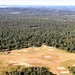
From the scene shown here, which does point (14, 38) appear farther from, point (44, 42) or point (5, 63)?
point (5, 63)

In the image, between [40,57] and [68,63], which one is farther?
[40,57]

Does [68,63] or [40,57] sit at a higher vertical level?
[40,57]

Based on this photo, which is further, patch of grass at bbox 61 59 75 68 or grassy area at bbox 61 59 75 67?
grassy area at bbox 61 59 75 67

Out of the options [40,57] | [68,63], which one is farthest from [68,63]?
[40,57]

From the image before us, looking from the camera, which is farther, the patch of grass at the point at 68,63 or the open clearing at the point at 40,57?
the open clearing at the point at 40,57

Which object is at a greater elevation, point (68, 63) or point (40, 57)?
point (40, 57)

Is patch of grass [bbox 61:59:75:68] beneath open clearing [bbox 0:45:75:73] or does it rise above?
beneath

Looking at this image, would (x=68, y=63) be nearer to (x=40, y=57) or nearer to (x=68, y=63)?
(x=68, y=63)

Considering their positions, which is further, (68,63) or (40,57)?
(40,57)
